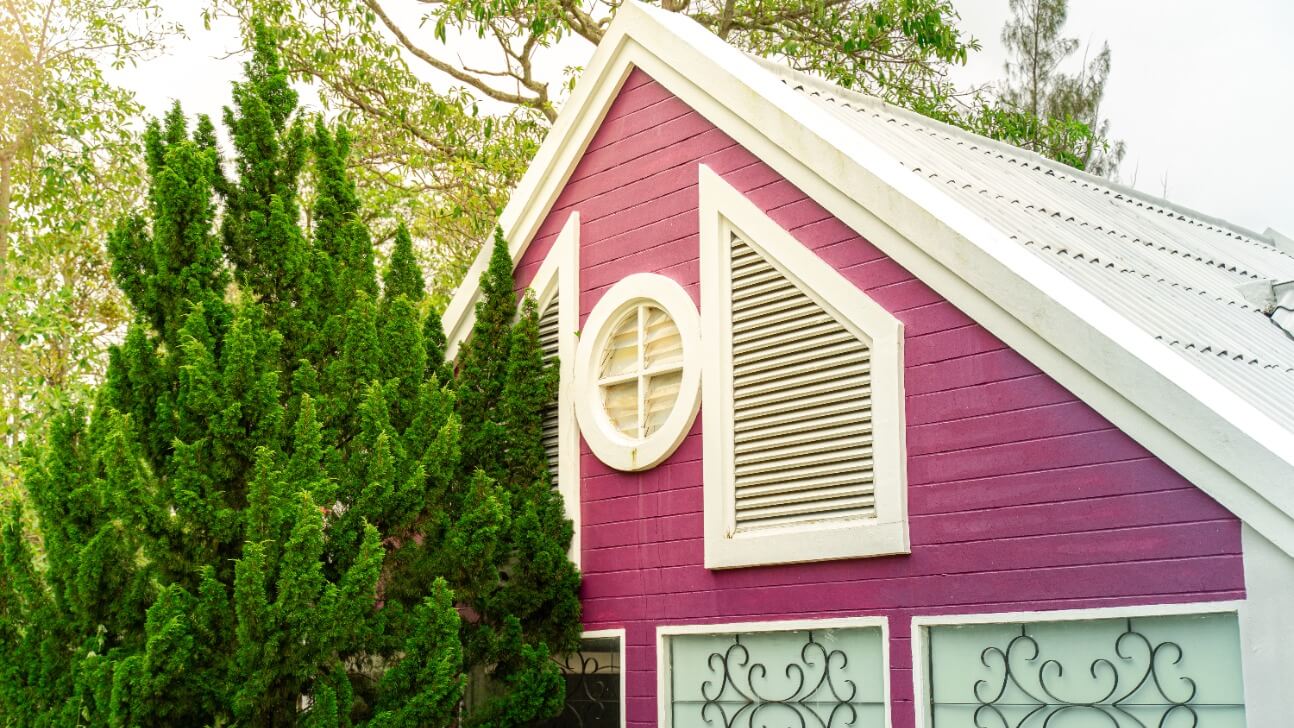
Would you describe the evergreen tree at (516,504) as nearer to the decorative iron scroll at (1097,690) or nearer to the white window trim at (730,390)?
the white window trim at (730,390)

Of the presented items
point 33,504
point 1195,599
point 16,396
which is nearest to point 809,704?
point 1195,599

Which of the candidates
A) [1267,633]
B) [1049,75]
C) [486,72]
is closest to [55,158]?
[486,72]

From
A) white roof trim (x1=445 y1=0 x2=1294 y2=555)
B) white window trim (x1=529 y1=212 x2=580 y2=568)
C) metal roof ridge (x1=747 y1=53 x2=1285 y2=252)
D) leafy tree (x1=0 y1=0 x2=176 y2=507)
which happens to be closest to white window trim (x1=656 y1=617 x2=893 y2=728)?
white window trim (x1=529 y1=212 x2=580 y2=568)

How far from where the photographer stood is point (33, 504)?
22.1ft

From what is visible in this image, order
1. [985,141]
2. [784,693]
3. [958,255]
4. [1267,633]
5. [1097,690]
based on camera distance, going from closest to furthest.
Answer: [1267,633] → [1097,690] → [958,255] → [784,693] → [985,141]

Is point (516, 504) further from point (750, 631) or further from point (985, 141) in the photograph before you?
point (985, 141)

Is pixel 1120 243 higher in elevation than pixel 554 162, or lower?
lower

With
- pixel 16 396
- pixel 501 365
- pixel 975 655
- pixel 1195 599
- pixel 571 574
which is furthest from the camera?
pixel 16 396

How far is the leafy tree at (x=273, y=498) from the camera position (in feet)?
20.6

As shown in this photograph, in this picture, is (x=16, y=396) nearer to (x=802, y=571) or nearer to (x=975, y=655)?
(x=802, y=571)

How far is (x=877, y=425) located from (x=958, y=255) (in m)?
0.94

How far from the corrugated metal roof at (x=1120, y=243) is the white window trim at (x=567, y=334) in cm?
179

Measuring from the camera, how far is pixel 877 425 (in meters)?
6.37

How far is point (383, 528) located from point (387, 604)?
42cm
